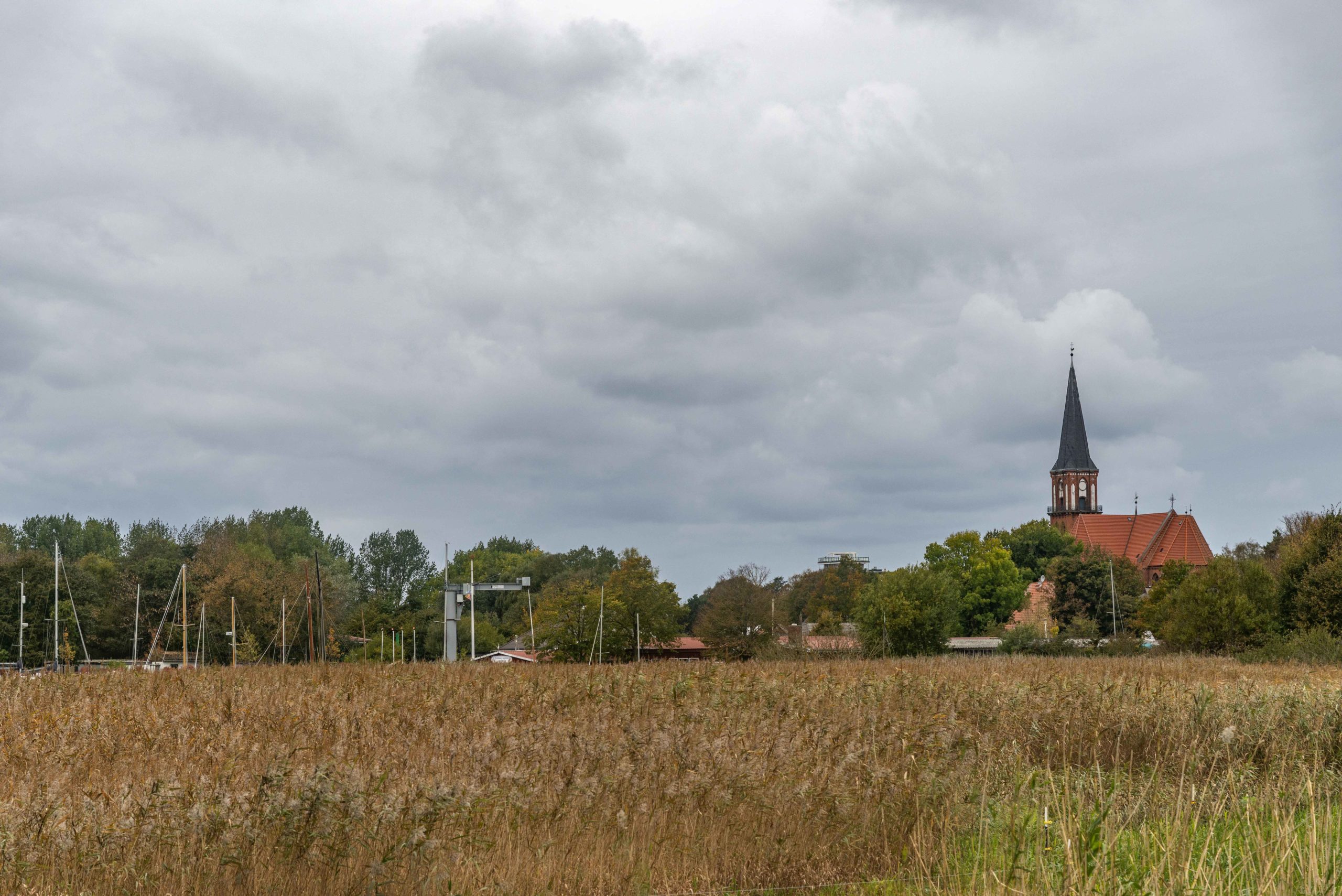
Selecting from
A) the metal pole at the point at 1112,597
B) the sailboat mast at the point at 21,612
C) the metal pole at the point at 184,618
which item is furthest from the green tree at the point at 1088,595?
the sailboat mast at the point at 21,612

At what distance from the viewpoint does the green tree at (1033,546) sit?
113 meters

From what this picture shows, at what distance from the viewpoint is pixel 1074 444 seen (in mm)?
143375

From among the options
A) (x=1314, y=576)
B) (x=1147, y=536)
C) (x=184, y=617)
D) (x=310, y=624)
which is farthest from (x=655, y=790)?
(x=1147, y=536)

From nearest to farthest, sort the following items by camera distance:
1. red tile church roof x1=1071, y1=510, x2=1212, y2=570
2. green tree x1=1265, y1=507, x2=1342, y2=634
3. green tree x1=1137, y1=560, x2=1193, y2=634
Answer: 1. green tree x1=1265, y1=507, x2=1342, y2=634
2. green tree x1=1137, y1=560, x2=1193, y2=634
3. red tile church roof x1=1071, y1=510, x2=1212, y2=570

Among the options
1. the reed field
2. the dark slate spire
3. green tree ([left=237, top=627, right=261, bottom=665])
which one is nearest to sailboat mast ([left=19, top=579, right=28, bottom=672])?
green tree ([left=237, top=627, right=261, bottom=665])

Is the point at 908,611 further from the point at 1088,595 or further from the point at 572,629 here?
the point at 1088,595

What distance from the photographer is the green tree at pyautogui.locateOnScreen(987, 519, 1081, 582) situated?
113375 millimetres

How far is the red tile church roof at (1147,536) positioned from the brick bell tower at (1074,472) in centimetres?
410

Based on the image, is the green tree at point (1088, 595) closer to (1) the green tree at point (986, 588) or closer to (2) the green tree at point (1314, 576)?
(1) the green tree at point (986, 588)

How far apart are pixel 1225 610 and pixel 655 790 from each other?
122 feet

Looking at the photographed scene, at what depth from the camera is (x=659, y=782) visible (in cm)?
772

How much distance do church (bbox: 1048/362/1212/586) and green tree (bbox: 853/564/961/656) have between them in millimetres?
63996

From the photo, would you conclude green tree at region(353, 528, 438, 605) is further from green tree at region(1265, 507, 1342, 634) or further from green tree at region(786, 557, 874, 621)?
green tree at region(1265, 507, 1342, 634)

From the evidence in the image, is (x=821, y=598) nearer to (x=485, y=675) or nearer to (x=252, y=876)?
(x=485, y=675)
